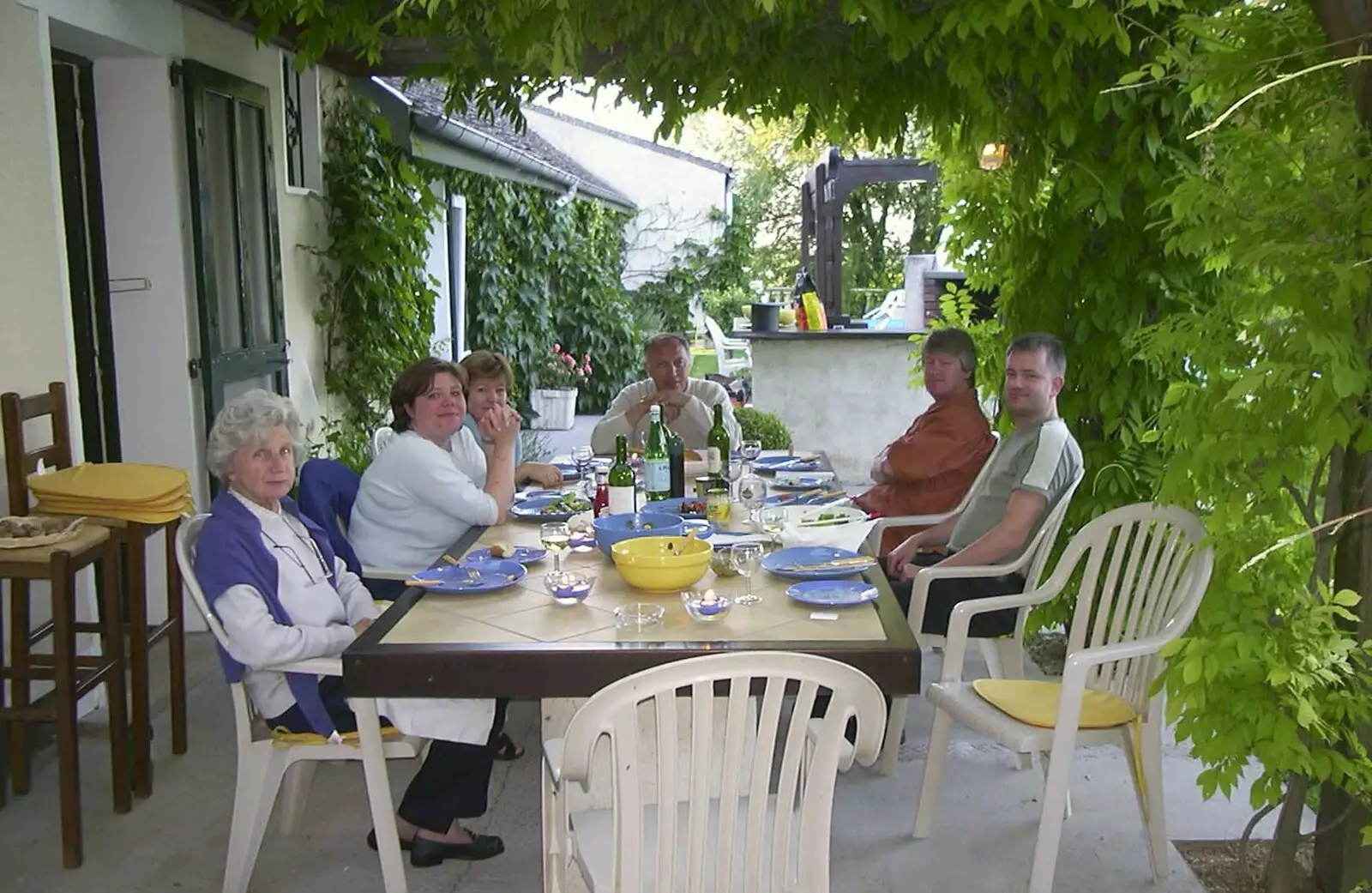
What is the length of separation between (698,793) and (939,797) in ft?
5.47

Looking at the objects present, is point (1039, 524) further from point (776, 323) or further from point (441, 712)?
point (776, 323)

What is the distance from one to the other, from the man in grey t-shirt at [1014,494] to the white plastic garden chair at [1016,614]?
3 cm

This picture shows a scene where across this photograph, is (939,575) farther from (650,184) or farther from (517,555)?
(650,184)

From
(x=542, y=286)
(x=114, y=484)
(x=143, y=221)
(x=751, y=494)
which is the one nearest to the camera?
(x=114, y=484)

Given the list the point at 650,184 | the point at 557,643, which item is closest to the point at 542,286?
the point at 650,184

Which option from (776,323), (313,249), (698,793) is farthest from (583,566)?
(776,323)

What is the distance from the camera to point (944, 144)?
166 inches

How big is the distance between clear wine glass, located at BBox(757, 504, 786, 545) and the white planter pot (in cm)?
733

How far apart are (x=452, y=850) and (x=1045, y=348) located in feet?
7.14

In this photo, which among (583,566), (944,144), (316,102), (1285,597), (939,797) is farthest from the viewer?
(316,102)

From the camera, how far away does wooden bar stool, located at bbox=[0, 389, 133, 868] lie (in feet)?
9.20

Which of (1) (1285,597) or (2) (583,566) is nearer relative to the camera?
(1) (1285,597)

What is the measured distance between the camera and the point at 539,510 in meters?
3.45

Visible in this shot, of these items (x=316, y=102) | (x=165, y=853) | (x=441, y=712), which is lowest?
(x=165, y=853)
